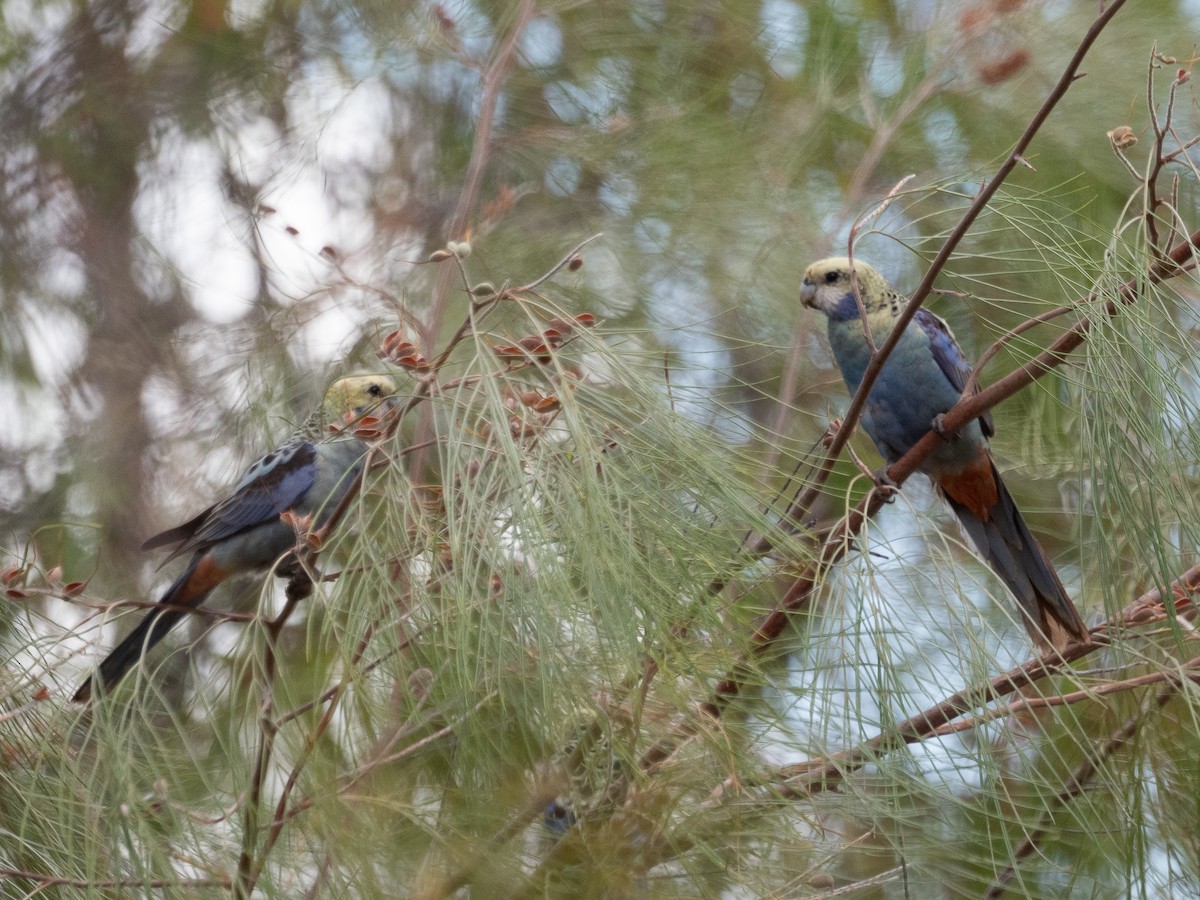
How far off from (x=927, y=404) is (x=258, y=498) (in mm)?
1388

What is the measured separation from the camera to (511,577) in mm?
1169

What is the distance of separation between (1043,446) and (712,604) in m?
1.26

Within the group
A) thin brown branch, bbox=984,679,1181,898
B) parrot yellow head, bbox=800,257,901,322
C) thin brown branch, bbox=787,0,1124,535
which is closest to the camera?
thin brown branch, bbox=787,0,1124,535

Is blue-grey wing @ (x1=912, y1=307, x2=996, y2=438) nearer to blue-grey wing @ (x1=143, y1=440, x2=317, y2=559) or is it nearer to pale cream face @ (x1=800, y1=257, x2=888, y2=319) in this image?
pale cream face @ (x1=800, y1=257, x2=888, y2=319)

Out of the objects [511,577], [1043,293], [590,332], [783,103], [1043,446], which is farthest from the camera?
[783,103]

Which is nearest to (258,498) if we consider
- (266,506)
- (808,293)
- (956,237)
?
(266,506)

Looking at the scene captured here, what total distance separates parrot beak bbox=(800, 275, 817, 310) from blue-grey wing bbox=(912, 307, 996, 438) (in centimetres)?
23

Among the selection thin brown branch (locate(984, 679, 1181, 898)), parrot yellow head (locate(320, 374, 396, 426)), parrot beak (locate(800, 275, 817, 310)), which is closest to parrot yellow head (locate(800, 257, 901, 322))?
parrot beak (locate(800, 275, 817, 310))

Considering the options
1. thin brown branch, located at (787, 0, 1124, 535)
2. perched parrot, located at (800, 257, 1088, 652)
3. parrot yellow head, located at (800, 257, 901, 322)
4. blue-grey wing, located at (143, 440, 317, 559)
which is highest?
thin brown branch, located at (787, 0, 1124, 535)

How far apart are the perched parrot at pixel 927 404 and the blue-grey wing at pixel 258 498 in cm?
109

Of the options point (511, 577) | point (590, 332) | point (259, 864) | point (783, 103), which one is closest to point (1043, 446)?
point (783, 103)

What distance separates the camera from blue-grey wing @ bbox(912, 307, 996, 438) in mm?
2484

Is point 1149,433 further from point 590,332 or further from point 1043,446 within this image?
point 1043,446

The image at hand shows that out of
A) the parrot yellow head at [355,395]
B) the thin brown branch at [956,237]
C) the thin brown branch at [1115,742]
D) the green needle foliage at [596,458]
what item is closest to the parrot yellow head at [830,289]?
the green needle foliage at [596,458]
